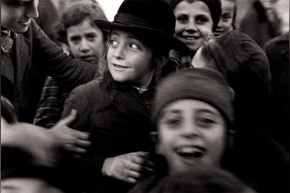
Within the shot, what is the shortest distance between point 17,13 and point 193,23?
3.14 feet

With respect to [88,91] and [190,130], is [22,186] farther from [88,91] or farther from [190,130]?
[88,91]

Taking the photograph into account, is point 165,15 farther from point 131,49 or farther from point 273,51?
point 273,51

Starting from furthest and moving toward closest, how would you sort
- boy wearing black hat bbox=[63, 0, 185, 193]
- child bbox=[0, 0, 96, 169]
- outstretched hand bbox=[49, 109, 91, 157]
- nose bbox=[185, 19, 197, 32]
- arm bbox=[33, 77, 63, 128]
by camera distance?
1. nose bbox=[185, 19, 197, 32]
2. arm bbox=[33, 77, 63, 128]
3. boy wearing black hat bbox=[63, 0, 185, 193]
4. outstretched hand bbox=[49, 109, 91, 157]
5. child bbox=[0, 0, 96, 169]

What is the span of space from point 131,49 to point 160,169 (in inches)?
20.8

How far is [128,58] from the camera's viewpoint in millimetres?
2223

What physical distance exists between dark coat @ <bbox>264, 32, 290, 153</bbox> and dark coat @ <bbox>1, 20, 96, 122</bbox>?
776 mm

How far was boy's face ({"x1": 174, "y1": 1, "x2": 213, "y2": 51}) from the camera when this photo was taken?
280 centimetres

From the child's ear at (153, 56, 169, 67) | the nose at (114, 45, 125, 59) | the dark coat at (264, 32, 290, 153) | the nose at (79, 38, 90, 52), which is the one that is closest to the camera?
the nose at (114, 45, 125, 59)

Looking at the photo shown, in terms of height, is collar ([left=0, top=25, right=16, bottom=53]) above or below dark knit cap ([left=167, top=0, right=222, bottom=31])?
below

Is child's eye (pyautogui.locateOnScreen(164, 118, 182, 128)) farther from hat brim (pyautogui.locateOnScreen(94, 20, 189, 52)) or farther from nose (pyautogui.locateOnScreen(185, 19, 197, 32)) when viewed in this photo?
nose (pyautogui.locateOnScreen(185, 19, 197, 32))

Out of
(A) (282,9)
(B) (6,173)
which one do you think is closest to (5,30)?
(B) (6,173)

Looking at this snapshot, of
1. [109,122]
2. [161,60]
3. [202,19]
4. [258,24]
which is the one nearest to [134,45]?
[161,60]

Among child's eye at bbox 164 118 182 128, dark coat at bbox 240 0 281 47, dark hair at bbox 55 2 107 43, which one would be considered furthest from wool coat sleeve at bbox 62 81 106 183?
dark coat at bbox 240 0 281 47

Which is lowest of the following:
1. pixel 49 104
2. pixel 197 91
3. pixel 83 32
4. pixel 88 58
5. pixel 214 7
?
pixel 49 104
